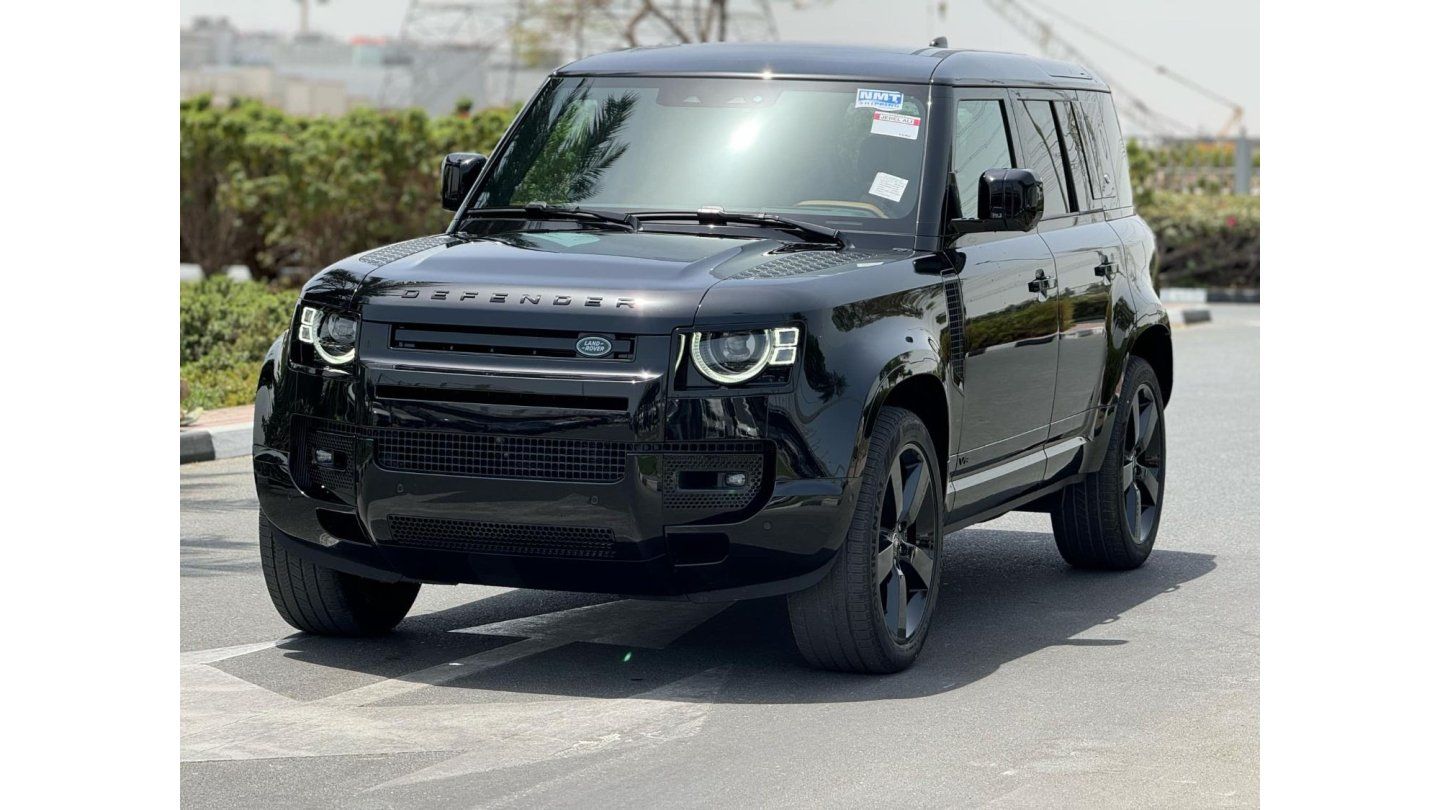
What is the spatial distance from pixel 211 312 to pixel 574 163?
902 cm

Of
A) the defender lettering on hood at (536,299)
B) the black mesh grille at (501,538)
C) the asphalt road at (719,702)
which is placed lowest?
the asphalt road at (719,702)

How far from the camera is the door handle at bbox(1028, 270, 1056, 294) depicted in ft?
26.4

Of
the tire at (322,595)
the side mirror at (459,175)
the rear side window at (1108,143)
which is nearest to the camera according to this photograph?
the tire at (322,595)

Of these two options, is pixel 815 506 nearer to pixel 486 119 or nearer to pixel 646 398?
pixel 646 398

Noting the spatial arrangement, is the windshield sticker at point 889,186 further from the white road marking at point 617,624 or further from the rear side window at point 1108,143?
the rear side window at point 1108,143

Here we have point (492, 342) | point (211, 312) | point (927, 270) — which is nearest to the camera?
point (492, 342)

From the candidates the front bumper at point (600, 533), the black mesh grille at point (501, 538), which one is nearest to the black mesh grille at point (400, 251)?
the front bumper at point (600, 533)

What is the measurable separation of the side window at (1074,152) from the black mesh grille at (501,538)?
3.18 m

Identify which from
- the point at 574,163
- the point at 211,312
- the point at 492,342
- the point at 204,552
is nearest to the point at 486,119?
the point at 211,312

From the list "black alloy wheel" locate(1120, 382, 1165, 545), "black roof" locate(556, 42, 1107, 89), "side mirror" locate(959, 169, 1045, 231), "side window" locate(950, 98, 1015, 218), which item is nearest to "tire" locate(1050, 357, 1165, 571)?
"black alloy wheel" locate(1120, 382, 1165, 545)

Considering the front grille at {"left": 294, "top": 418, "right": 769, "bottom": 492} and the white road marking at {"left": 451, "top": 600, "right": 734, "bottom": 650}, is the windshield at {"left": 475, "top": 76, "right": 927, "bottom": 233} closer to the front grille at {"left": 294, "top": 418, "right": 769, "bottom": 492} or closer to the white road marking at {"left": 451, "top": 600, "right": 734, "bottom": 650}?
the front grille at {"left": 294, "top": 418, "right": 769, "bottom": 492}

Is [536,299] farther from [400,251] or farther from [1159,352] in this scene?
[1159,352]

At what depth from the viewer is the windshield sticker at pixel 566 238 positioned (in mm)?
7164

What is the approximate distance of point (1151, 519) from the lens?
958 centimetres
